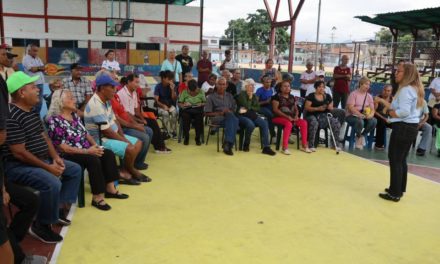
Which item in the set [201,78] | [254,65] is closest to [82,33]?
[254,65]

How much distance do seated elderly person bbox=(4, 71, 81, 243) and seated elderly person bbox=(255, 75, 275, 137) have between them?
419cm

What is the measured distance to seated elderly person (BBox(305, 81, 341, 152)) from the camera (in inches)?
257

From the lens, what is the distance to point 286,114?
21.5ft

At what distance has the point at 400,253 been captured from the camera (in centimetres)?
318

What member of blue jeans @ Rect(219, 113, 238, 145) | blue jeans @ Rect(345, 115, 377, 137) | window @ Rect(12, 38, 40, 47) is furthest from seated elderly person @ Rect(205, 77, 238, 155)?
window @ Rect(12, 38, 40, 47)

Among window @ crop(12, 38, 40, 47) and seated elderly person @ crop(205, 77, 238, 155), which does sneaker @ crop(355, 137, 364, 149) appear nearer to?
seated elderly person @ crop(205, 77, 238, 155)

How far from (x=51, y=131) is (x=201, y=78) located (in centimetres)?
569

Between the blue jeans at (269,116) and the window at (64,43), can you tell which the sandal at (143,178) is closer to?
the blue jeans at (269,116)

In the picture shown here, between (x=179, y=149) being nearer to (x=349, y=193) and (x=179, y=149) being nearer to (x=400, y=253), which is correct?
(x=349, y=193)

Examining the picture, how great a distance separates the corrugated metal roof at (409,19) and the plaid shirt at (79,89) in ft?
43.5

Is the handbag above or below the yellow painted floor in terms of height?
above

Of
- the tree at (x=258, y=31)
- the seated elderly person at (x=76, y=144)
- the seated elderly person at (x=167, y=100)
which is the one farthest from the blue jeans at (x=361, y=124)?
the tree at (x=258, y=31)

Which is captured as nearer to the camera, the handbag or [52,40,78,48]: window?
the handbag

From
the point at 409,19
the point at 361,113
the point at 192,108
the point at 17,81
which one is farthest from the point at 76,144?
the point at 409,19
